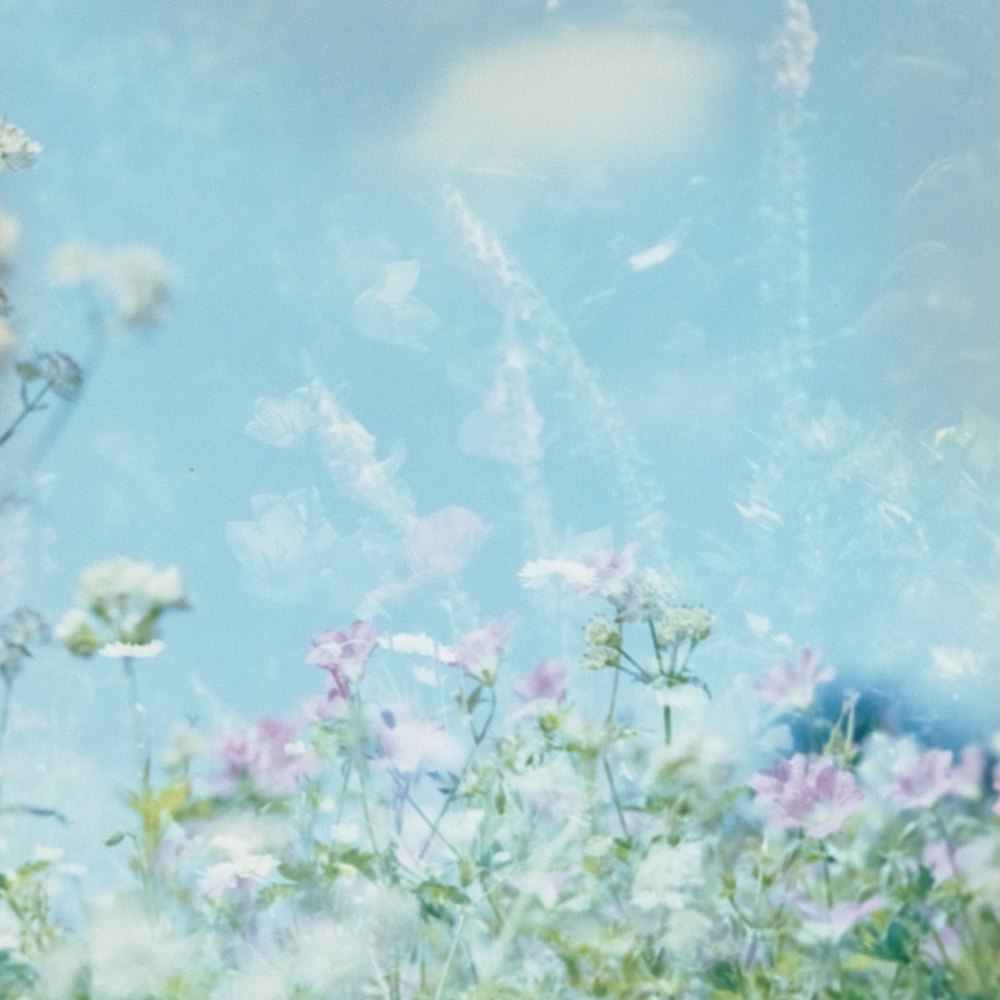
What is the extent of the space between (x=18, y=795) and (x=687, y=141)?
38.5 inches

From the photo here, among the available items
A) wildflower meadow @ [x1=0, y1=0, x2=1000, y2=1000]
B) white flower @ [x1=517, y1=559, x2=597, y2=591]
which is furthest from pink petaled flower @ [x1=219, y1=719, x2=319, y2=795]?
white flower @ [x1=517, y1=559, x2=597, y2=591]

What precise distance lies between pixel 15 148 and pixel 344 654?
2.04 ft

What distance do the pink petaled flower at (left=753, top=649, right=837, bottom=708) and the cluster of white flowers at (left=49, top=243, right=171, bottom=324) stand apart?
733 millimetres

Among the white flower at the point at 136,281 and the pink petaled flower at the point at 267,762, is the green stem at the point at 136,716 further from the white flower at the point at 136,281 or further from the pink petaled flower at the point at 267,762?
the white flower at the point at 136,281

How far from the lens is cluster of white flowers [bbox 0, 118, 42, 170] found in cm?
137

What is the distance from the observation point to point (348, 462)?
4.63 ft

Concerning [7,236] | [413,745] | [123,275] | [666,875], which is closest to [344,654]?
[413,745]

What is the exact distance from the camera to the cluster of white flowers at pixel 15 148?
1.37 m

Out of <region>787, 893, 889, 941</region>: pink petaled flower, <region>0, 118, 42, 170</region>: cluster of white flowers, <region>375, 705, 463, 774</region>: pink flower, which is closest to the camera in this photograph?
<region>787, 893, 889, 941</region>: pink petaled flower

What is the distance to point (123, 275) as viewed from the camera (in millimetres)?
1410

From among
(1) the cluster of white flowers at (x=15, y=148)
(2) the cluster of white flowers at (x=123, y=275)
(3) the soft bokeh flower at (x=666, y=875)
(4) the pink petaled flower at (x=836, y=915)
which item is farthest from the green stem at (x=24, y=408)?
(4) the pink petaled flower at (x=836, y=915)

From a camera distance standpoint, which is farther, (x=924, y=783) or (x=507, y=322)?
(x=507, y=322)

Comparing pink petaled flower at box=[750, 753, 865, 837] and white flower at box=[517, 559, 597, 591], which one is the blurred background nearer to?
white flower at box=[517, 559, 597, 591]

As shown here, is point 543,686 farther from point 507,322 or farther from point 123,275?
point 123,275
